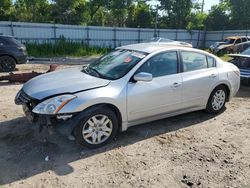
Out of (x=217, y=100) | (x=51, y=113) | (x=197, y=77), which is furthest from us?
(x=217, y=100)

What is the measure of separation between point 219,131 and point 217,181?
69.1 inches

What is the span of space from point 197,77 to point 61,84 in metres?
2.63

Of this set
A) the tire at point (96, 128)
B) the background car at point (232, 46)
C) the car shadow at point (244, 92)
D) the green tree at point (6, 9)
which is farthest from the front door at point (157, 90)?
the green tree at point (6, 9)

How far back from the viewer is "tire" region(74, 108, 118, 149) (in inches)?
157

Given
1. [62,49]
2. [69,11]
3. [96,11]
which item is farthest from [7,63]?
[96,11]

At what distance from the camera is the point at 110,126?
14.0 ft

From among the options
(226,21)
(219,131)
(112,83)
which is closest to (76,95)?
(112,83)

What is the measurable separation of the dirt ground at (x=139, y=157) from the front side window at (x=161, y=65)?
3.56 ft

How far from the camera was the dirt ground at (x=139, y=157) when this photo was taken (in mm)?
3434

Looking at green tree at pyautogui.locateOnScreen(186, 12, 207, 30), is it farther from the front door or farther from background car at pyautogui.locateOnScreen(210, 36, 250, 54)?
the front door

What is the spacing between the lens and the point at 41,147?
13.8 ft

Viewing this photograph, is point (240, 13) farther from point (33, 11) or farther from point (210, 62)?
point (210, 62)

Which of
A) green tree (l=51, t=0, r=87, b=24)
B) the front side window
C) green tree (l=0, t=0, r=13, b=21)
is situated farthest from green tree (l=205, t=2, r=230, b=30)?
the front side window

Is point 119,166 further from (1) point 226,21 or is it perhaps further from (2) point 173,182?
(1) point 226,21
